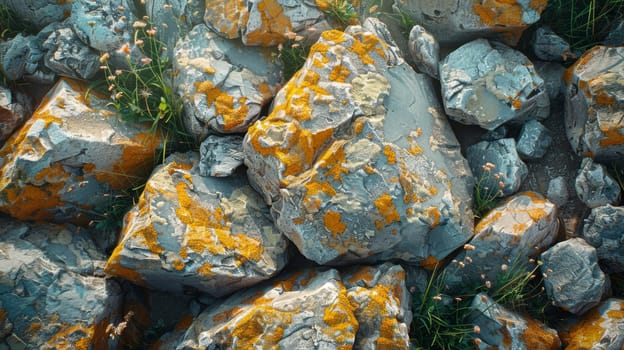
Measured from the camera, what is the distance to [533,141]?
182 inches

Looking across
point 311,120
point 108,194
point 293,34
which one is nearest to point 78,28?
point 108,194

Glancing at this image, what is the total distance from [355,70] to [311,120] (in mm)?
660

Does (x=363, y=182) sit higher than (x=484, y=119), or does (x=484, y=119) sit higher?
(x=484, y=119)

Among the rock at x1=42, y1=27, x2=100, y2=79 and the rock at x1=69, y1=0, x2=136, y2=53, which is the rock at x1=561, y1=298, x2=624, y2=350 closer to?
the rock at x1=69, y1=0, x2=136, y2=53

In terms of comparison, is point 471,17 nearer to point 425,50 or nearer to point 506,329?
point 425,50

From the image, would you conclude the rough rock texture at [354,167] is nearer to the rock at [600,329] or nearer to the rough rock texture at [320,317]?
the rough rock texture at [320,317]

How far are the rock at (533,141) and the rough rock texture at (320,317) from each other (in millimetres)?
1635

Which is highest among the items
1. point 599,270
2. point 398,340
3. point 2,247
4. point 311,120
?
point 311,120

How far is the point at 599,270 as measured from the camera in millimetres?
4129

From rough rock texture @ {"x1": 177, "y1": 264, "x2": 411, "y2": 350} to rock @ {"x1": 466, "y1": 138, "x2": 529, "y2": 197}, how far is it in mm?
1236

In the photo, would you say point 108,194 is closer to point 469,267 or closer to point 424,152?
point 424,152

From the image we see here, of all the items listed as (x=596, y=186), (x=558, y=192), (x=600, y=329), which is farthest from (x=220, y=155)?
(x=600, y=329)

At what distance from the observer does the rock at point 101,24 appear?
4766mm

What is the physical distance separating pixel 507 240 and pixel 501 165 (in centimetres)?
72
